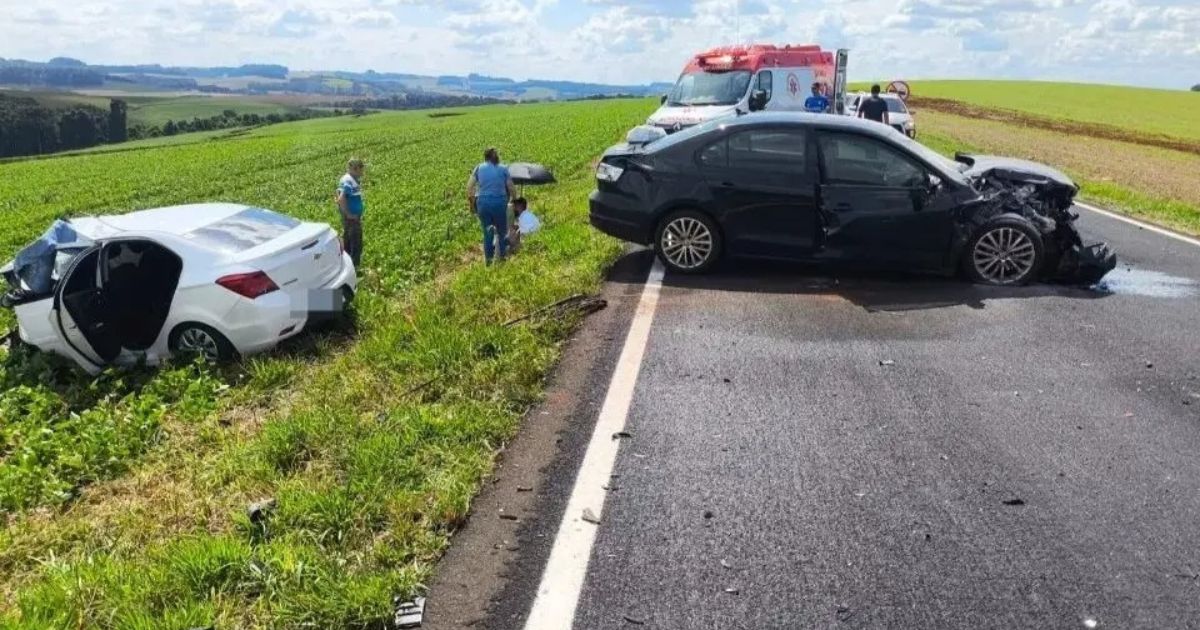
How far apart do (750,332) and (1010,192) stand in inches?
135

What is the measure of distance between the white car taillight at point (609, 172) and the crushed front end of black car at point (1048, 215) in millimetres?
3354

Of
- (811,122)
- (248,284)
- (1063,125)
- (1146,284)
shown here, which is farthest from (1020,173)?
(1063,125)

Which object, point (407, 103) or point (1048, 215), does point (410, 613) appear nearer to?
point (1048, 215)

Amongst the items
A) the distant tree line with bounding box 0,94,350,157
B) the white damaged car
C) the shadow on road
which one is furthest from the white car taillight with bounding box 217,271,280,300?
the distant tree line with bounding box 0,94,350,157

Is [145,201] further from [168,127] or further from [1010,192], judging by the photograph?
[168,127]

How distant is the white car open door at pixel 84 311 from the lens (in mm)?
7840

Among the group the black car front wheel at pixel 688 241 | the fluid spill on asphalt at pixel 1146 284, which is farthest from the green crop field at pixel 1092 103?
the black car front wheel at pixel 688 241

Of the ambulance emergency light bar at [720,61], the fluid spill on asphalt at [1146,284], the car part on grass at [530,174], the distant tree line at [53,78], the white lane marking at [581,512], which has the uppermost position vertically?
the distant tree line at [53,78]

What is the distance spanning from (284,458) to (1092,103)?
80259 millimetres

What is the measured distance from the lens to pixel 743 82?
1942 centimetres

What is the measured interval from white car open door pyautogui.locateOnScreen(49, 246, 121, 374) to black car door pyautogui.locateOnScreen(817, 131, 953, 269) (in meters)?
6.59

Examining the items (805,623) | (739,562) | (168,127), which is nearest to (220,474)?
(739,562)

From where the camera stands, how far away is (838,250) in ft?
28.1

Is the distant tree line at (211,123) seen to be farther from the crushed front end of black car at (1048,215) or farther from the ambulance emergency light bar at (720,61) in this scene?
the crushed front end of black car at (1048,215)
